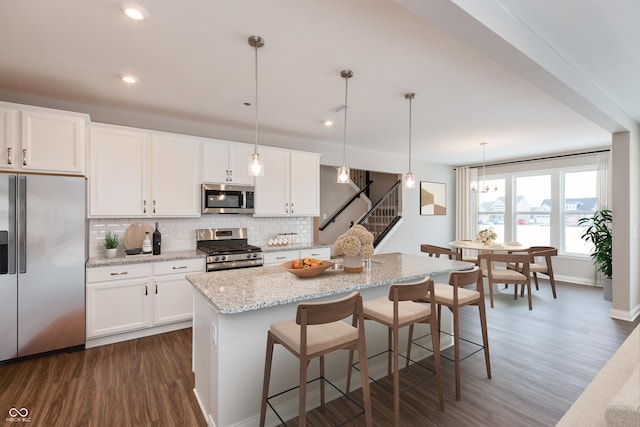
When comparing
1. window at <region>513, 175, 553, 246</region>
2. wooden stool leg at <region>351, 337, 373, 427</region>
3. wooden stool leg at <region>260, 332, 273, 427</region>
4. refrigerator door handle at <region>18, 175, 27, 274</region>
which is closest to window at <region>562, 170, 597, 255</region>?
window at <region>513, 175, 553, 246</region>

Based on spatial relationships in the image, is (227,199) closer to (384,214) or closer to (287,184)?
(287,184)

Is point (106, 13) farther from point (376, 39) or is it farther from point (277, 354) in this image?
point (277, 354)

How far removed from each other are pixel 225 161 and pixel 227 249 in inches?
46.7

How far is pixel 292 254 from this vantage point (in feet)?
14.8

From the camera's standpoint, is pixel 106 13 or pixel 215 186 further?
pixel 215 186

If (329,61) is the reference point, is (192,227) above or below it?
below

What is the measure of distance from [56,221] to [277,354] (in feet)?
8.41

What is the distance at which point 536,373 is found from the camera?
269 centimetres

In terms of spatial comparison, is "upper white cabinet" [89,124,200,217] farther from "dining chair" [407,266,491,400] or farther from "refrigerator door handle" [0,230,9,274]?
"dining chair" [407,266,491,400]

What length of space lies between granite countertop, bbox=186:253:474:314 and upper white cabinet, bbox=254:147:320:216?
1946 mm

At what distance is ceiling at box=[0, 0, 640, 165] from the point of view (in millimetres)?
1895

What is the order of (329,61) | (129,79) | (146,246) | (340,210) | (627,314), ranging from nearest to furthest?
(329,61) < (129,79) < (146,246) < (627,314) < (340,210)

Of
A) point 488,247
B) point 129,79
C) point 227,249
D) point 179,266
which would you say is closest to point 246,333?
point 179,266

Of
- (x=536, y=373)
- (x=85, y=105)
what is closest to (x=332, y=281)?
(x=536, y=373)
